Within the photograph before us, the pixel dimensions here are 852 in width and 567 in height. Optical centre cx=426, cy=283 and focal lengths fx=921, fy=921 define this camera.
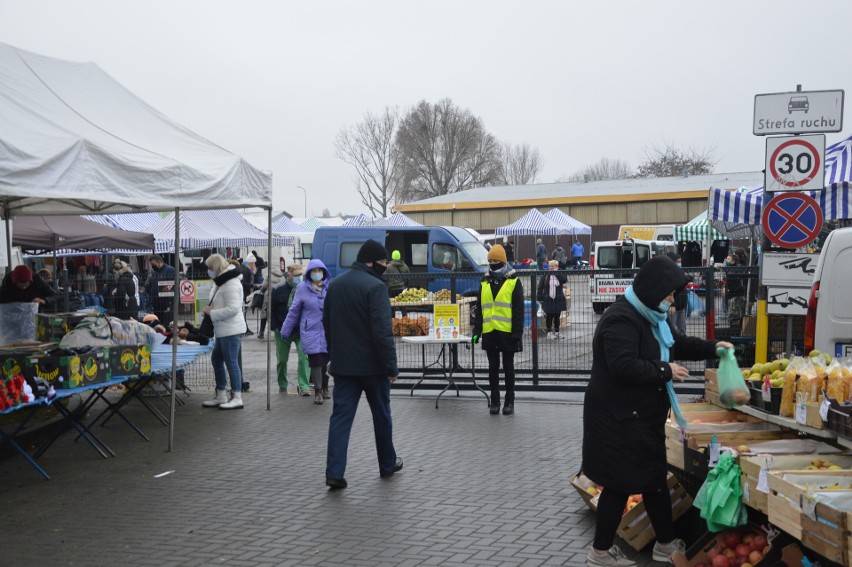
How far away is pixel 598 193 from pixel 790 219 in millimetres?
55224

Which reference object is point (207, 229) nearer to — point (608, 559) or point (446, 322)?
point (446, 322)

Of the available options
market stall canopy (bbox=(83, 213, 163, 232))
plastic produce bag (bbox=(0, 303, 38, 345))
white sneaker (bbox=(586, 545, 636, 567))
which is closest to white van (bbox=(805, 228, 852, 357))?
white sneaker (bbox=(586, 545, 636, 567))

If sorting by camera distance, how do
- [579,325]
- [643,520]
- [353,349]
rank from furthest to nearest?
1. [579,325]
2. [353,349]
3. [643,520]

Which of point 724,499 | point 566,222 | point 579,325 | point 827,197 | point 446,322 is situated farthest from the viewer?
point 566,222

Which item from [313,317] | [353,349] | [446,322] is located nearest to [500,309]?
[446,322]

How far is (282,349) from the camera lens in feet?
43.6

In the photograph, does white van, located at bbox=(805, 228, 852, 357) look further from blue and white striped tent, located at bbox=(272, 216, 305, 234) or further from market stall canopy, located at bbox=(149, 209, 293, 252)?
blue and white striped tent, located at bbox=(272, 216, 305, 234)

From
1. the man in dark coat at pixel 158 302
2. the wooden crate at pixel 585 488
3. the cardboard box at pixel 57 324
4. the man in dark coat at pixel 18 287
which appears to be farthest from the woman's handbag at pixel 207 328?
the wooden crate at pixel 585 488

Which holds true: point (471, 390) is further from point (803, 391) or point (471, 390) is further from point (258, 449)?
point (803, 391)

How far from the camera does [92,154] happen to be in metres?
8.05

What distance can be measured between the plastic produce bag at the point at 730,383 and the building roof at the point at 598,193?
2058 inches

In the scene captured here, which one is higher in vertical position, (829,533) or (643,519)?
(829,533)

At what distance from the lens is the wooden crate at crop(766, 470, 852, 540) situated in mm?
4562

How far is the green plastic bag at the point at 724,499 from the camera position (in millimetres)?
5164
